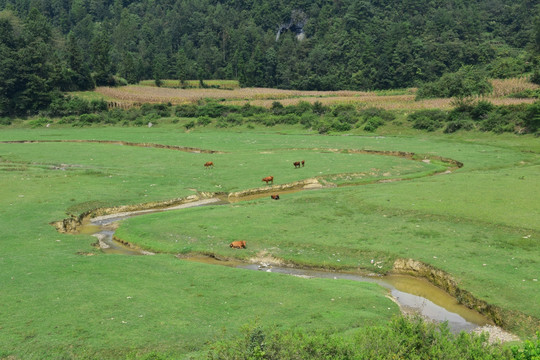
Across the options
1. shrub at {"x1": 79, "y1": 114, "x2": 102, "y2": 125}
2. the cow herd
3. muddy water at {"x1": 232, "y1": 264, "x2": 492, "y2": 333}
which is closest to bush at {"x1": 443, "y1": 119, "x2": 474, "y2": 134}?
the cow herd

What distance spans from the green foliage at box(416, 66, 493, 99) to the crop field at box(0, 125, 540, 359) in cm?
3859

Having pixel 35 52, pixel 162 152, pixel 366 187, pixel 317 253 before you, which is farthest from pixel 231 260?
pixel 35 52

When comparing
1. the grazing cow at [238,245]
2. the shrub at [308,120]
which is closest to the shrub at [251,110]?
the shrub at [308,120]

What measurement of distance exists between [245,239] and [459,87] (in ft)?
238

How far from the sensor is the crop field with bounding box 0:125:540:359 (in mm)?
15617

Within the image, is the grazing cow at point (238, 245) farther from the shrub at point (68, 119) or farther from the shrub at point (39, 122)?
the shrub at point (39, 122)

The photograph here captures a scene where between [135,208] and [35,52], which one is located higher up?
[35,52]

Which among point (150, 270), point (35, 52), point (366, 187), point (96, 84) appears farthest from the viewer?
point (96, 84)

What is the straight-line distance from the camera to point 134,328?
49.6 ft

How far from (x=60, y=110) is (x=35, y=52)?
54.5 ft

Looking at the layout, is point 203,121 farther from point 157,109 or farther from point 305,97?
point 305,97

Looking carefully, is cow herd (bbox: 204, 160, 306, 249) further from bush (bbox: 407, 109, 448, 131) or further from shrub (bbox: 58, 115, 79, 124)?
shrub (bbox: 58, 115, 79, 124)

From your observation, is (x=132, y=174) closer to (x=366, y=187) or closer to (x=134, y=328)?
(x=366, y=187)

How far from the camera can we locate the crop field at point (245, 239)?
15.6 m
